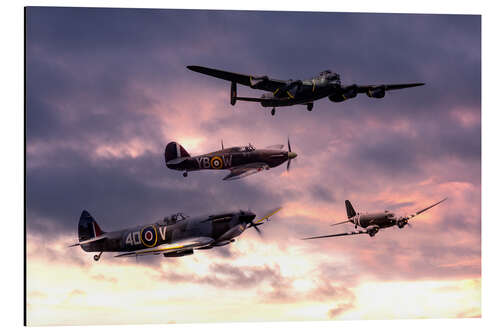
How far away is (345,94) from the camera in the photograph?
56.0ft

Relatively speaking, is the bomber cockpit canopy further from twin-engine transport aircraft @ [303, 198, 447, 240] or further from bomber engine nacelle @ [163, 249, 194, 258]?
bomber engine nacelle @ [163, 249, 194, 258]

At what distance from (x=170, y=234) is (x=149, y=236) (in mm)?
481

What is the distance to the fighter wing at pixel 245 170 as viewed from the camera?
16.7 m

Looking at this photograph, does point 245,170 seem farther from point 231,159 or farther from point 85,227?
point 85,227

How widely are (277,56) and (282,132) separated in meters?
1.81

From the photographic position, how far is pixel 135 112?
16.2 metres

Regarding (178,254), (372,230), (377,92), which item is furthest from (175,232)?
(377,92)

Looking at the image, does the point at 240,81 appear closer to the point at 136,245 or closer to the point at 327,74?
the point at 327,74

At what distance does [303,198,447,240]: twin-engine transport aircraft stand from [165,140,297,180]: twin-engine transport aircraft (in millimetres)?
1861

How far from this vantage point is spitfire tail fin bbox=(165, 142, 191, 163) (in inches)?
642

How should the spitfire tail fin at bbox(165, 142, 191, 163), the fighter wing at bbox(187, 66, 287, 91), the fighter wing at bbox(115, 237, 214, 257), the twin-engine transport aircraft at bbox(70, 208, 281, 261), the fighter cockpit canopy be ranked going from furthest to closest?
1. the fighter cockpit canopy
2. the spitfire tail fin at bbox(165, 142, 191, 163)
3. the fighter wing at bbox(187, 66, 287, 91)
4. the twin-engine transport aircraft at bbox(70, 208, 281, 261)
5. the fighter wing at bbox(115, 237, 214, 257)

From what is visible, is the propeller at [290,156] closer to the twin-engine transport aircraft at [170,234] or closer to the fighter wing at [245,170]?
the fighter wing at [245,170]

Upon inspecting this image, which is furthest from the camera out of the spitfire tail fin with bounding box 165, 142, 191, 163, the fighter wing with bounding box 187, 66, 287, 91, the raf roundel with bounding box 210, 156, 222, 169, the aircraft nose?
the raf roundel with bounding box 210, 156, 222, 169

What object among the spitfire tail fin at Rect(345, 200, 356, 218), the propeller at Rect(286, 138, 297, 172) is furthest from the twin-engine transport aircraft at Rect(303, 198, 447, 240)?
the propeller at Rect(286, 138, 297, 172)
